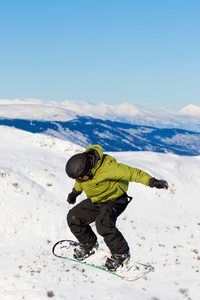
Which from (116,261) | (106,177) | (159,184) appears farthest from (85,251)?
(159,184)

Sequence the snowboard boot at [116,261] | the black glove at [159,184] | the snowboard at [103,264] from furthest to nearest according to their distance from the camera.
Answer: the snowboard boot at [116,261] → the snowboard at [103,264] → the black glove at [159,184]

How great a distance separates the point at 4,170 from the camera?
20.2 metres

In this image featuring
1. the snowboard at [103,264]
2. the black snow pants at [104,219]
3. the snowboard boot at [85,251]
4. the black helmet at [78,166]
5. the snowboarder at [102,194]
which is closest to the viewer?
the black helmet at [78,166]

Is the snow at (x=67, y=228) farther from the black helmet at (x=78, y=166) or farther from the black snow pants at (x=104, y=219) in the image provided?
the black helmet at (x=78, y=166)

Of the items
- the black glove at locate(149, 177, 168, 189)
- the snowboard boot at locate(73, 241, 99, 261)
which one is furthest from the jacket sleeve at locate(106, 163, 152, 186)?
the snowboard boot at locate(73, 241, 99, 261)

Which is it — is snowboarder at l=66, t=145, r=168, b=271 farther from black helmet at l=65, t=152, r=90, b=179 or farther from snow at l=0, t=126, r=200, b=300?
snow at l=0, t=126, r=200, b=300

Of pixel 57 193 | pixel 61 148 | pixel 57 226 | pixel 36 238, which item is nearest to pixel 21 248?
pixel 36 238

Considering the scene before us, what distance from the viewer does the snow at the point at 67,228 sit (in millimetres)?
10242

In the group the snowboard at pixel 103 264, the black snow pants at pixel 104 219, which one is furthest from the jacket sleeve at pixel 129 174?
the snowboard at pixel 103 264

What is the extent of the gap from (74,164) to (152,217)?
47.9 feet

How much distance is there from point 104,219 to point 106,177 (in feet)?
3.94

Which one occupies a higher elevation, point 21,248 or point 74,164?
point 74,164

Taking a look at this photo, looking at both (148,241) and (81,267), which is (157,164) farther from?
(81,267)

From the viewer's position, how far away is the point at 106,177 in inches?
278
